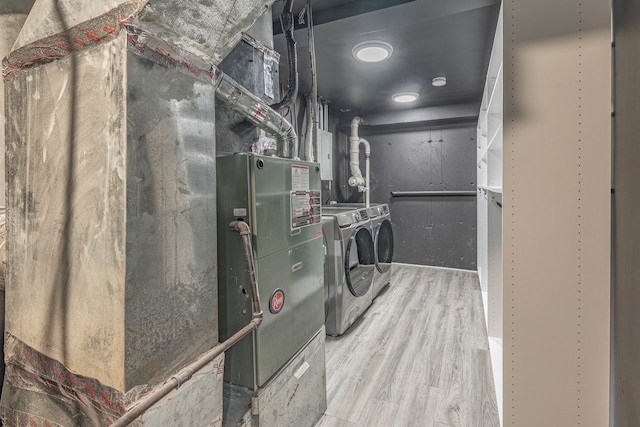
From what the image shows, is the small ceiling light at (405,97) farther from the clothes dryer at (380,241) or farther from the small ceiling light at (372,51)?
the clothes dryer at (380,241)

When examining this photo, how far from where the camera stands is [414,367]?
229 cm

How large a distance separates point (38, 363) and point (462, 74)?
13.0 feet

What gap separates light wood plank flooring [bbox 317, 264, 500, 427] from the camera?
1.83 metres

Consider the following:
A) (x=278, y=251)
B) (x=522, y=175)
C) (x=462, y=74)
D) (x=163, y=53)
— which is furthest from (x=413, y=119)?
(x=163, y=53)

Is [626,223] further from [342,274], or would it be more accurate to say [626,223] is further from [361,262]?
[361,262]

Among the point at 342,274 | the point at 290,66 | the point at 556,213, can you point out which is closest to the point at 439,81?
the point at 290,66

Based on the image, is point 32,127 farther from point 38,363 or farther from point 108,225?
point 38,363

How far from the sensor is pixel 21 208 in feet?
3.41

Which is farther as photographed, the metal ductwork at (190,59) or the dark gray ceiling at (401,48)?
the dark gray ceiling at (401,48)

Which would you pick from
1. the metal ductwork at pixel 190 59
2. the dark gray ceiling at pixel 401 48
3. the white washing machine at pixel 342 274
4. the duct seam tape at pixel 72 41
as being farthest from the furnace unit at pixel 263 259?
the dark gray ceiling at pixel 401 48

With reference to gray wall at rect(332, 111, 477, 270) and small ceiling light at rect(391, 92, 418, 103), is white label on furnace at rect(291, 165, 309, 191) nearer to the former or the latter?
small ceiling light at rect(391, 92, 418, 103)

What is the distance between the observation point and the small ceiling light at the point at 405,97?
4062 millimetres

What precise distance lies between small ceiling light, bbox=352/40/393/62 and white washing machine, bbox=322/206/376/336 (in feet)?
4.61

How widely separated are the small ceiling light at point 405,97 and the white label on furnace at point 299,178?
296 cm
